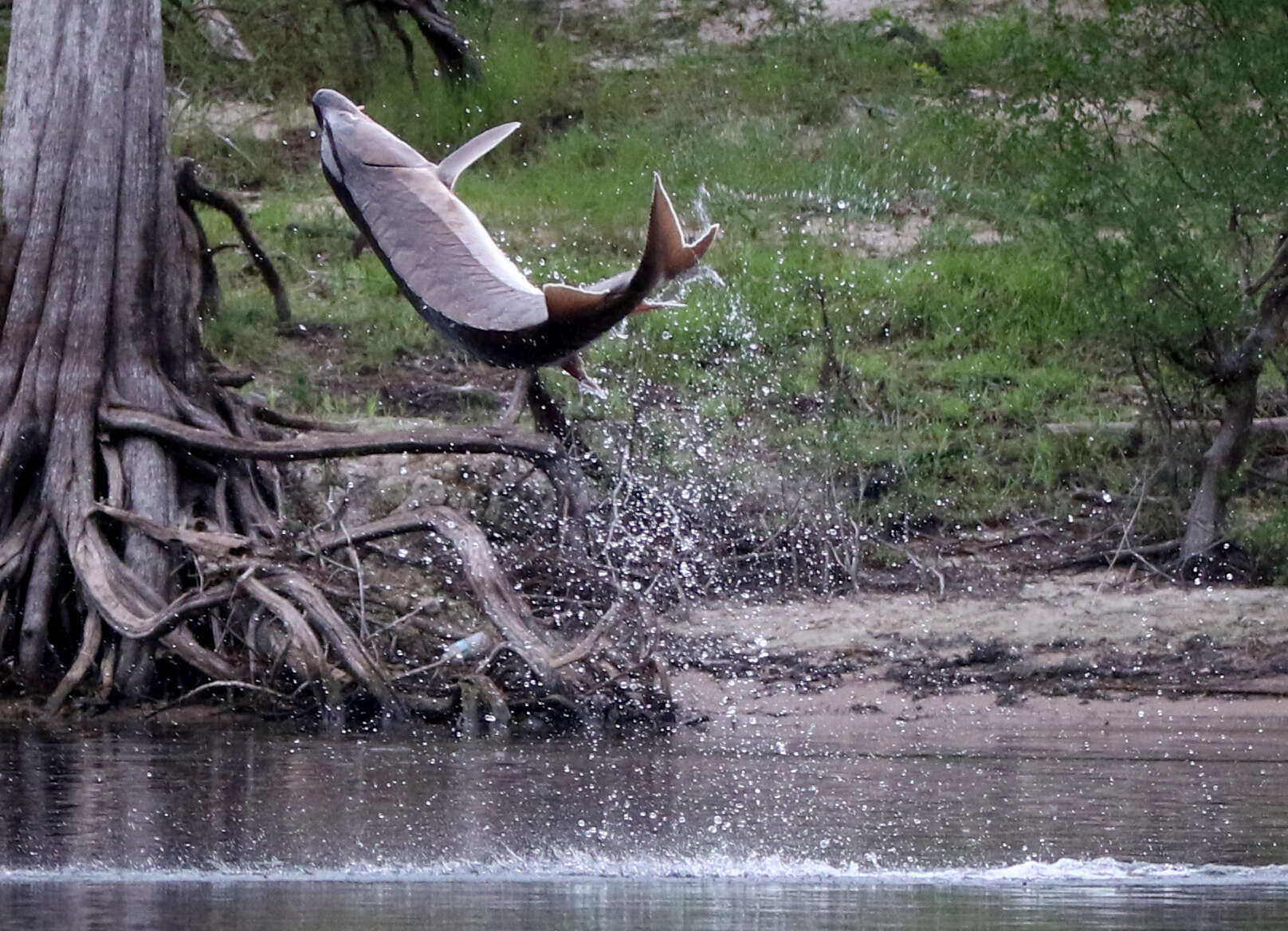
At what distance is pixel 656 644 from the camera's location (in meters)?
8.80

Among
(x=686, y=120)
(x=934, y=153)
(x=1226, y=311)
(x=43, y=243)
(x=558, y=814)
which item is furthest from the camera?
(x=686, y=120)

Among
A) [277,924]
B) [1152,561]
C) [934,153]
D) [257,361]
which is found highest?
[934,153]

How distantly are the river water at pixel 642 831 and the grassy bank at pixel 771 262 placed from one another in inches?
100

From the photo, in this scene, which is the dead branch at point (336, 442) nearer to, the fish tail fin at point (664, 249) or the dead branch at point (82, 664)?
the dead branch at point (82, 664)

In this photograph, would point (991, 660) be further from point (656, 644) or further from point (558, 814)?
point (558, 814)

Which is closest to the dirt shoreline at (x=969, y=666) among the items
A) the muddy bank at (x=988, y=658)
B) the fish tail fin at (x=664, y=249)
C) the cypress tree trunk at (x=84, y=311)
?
the muddy bank at (x=988, y=658)

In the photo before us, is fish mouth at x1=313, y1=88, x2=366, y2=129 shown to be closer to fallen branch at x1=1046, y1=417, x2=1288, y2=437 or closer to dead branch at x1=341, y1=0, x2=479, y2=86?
fallen branch at x1=1046, y1=417, x2=1288, y2=437

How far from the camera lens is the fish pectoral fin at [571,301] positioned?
18.4 feet

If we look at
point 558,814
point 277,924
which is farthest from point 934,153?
point 277,924

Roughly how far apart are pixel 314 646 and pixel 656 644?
4.62 feet

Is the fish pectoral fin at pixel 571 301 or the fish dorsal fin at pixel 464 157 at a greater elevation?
the fish dorsal fin at pixel 464 157

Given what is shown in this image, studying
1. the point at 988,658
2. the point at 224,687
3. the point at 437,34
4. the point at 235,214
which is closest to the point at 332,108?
the point at 224,687

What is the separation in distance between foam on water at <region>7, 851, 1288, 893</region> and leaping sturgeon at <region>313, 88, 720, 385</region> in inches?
58.0

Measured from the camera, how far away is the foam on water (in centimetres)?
597
